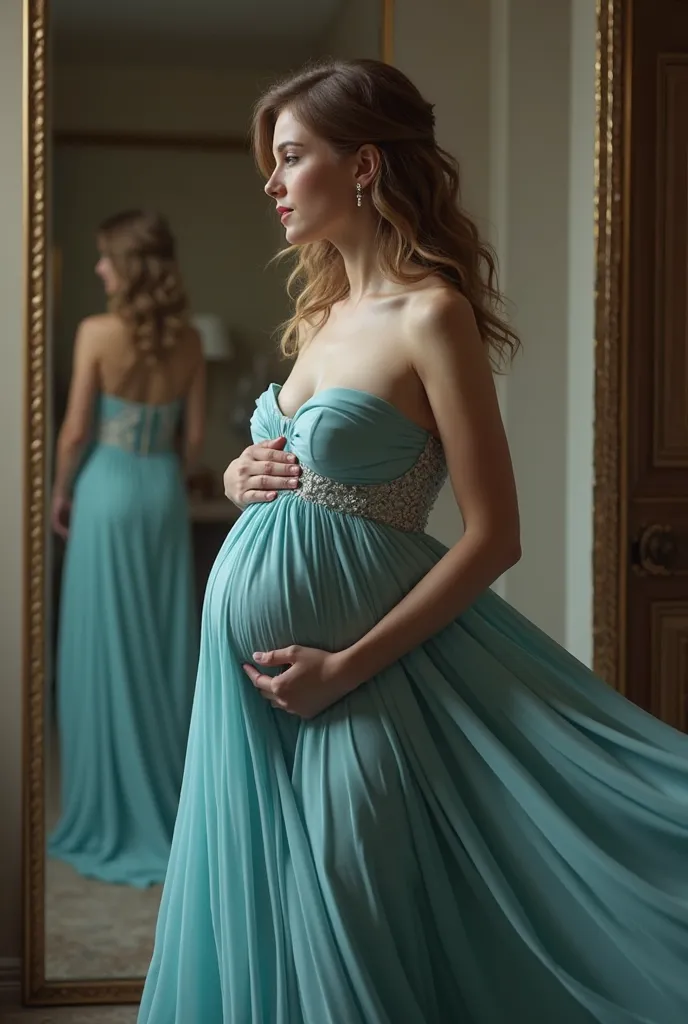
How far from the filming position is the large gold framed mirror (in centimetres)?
220

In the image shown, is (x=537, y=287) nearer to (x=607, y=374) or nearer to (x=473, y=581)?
(x=607, y=374)

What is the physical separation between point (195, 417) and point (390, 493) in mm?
797

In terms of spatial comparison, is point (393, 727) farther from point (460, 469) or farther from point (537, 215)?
point (537, 215)

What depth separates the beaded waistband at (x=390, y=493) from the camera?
5.09ft

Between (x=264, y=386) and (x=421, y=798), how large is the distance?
1047mm

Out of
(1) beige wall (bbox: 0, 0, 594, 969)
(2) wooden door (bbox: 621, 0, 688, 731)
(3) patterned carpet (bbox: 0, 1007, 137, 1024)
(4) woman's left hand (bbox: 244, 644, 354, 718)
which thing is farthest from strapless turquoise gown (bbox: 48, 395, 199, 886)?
(2) wooden door (bbox: 621, 0, 688, 731)

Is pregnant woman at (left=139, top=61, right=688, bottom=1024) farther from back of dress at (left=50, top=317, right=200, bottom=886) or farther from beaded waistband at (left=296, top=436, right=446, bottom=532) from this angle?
back of dress at (left=50, top=317, right=200, bottom=886)

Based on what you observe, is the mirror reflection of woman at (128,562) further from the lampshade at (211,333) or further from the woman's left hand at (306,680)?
the woman's left hand at (306,680)

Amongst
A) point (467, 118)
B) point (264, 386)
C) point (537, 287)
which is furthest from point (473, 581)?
point (467, 118)

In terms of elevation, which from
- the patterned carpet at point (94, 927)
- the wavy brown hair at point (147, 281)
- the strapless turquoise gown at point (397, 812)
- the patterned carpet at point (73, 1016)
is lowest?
the patterned carpet at point (73, 1016)

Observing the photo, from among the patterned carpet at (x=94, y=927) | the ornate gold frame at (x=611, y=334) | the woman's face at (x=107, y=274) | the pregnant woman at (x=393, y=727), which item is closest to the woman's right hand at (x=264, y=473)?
the pregnant woman at (x=393, y=727)

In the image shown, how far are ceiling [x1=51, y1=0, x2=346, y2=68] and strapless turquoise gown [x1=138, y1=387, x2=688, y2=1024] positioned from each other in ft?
3.33

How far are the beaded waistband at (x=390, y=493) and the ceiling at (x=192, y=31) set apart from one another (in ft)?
3.51

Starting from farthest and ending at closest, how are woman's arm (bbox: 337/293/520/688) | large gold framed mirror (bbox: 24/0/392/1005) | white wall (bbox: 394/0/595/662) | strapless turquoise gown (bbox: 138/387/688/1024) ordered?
white wall (bbox: 394/0/595/662), large gold framed mirror (bbox: 24/0/392/1005), woman's arm (bbox: 337/293/520/688), strapless turquoise gown (bbox: 138/387/688/1024)
